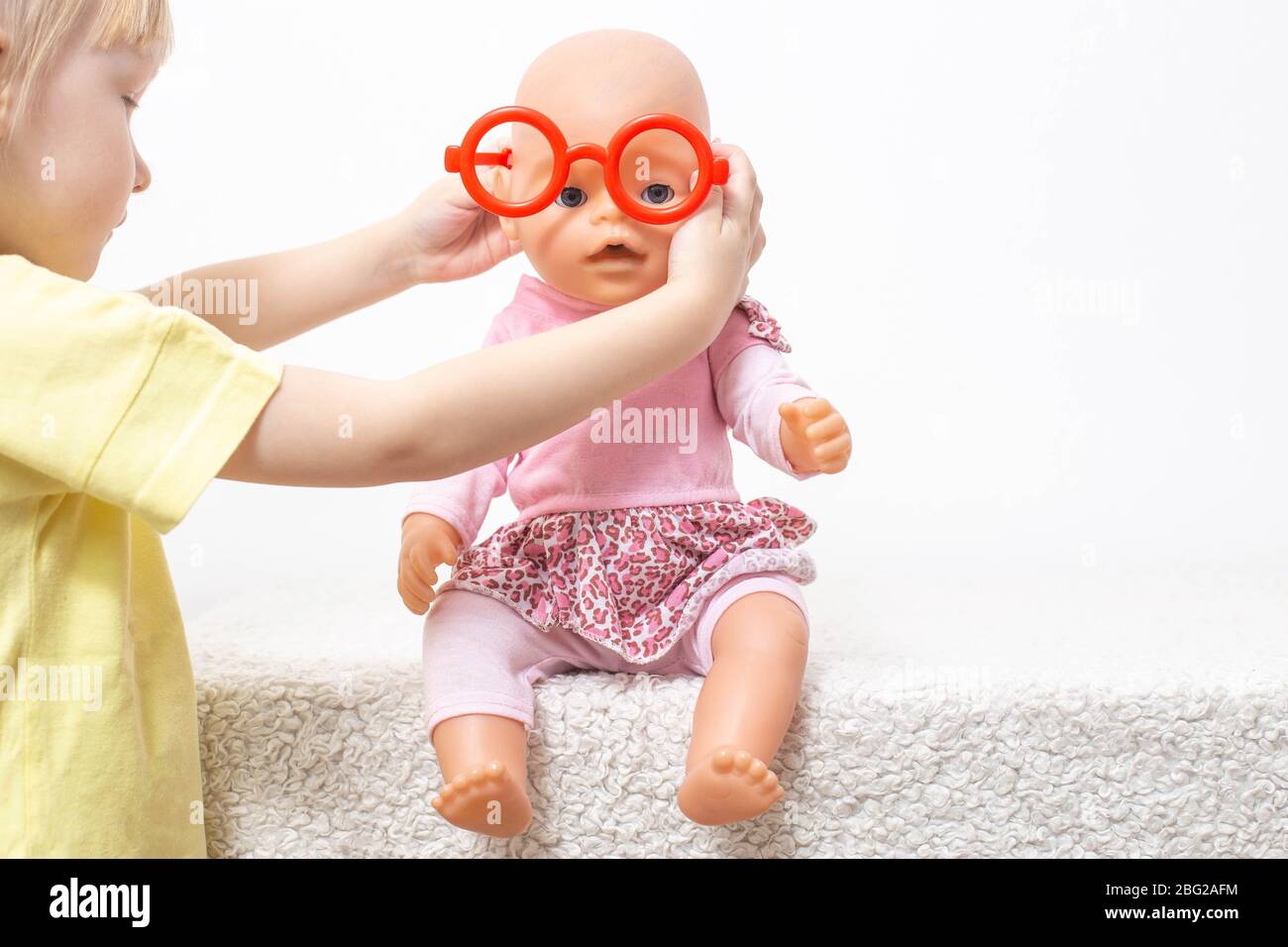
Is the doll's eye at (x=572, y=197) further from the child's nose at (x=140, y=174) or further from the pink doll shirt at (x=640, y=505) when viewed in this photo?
the child's nose at (x=140, y=174)

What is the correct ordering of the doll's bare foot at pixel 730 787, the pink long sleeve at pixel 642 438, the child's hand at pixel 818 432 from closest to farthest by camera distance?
the doll's bare foot at pixel 730 787
the child's hand at pixel 818 432
the pink long sleeve at pixel 642 438

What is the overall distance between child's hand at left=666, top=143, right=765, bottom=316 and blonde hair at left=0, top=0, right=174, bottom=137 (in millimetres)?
430

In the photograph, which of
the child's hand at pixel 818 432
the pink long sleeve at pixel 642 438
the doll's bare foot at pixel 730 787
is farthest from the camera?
the pink long sleeve at pixel 642 438

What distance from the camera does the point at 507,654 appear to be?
1.14 m

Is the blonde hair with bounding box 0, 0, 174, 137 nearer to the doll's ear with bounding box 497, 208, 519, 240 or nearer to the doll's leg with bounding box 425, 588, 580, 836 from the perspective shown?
the doll's ear with bounding box 497, 208, 519, 240

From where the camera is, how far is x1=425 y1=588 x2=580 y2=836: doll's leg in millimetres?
984

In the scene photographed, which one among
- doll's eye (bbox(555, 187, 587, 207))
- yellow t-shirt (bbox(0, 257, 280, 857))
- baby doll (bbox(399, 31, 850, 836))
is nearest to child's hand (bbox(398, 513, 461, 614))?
baby doll (bbox(399, 31, 850, 836))

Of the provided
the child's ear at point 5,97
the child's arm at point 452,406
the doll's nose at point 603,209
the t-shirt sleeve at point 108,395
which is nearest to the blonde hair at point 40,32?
the child's ear at point 5,97

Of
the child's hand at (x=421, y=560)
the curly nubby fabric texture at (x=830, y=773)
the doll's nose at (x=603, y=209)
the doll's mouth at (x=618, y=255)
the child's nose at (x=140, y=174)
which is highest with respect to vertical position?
the child's nose at (x=140, y=174)

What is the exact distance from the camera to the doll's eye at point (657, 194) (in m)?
1.10

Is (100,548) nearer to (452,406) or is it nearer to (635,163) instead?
(452,406)

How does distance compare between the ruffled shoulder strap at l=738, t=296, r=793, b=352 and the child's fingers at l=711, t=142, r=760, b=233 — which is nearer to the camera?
the child's fingers at l=711, t=142, r=760, b=233
